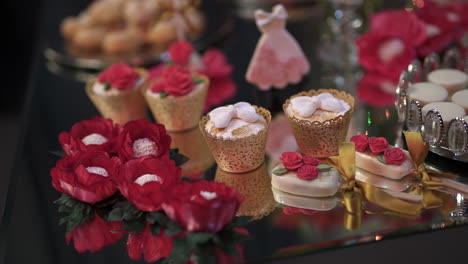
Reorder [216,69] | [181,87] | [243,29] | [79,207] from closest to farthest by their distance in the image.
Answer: [79,207] → [181,87] → [216,69] → [243,29]

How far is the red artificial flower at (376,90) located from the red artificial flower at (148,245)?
61 centimetres

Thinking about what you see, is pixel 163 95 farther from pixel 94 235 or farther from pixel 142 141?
→ pixel 94 235

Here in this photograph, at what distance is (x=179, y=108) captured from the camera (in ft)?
4.28

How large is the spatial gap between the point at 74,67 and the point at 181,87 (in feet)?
1.79

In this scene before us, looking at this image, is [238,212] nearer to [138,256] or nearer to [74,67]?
[138,256]

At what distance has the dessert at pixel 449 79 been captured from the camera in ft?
4.09

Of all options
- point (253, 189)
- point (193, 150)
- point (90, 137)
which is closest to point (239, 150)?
point (253, 189)

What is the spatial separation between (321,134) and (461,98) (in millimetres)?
272

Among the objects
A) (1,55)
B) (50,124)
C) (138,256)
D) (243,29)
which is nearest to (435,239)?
(138,256)

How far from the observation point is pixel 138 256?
0.99 m

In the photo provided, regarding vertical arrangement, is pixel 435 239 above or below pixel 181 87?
below

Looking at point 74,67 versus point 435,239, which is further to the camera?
point 74,67

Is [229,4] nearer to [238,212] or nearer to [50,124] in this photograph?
[50,124]

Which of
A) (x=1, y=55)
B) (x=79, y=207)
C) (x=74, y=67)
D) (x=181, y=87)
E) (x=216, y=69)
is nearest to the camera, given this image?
(x=79, y=207)
